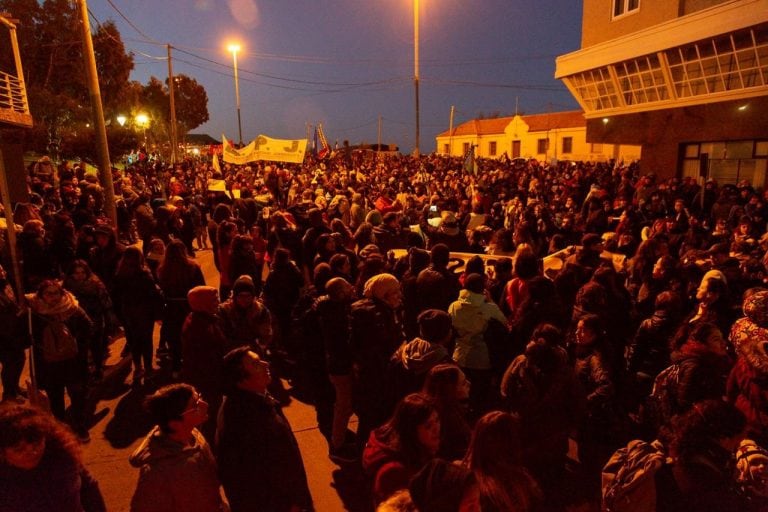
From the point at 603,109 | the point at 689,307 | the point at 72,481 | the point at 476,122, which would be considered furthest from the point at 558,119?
the point at 72,481

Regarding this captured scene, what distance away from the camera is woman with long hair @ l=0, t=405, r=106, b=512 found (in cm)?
241

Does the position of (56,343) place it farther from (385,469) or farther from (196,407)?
(385,469)

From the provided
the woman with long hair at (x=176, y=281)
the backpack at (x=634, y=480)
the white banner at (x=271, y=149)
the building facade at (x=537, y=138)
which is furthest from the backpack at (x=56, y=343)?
the building facade at (x=537, y=138)

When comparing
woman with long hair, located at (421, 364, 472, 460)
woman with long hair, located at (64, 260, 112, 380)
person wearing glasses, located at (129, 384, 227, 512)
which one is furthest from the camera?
woman with long hair, located at (64, 260, 112, 380)

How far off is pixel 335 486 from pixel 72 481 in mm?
2302

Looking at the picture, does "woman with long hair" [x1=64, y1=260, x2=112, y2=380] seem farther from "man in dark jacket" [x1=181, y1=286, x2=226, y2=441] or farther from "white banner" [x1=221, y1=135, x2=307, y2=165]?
"white banner" [x1=221, y1=135, x2=307, y2=165]

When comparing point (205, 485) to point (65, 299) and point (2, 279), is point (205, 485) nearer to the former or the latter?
point (65, 299)

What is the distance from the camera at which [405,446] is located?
2.68m

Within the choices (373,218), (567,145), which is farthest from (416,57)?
(567,145)

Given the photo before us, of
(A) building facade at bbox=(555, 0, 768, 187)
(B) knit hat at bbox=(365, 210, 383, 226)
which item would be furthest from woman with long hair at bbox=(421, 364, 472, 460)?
(A) building facade at bbox=(555, 0, 768, 187)

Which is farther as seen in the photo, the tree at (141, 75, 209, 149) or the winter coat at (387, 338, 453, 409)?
the tree at (141, 75, 209, 149)

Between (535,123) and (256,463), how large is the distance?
70241mm

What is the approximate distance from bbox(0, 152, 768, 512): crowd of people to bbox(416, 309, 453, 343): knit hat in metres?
0.01

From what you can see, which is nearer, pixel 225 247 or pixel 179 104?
pixel 225 247
